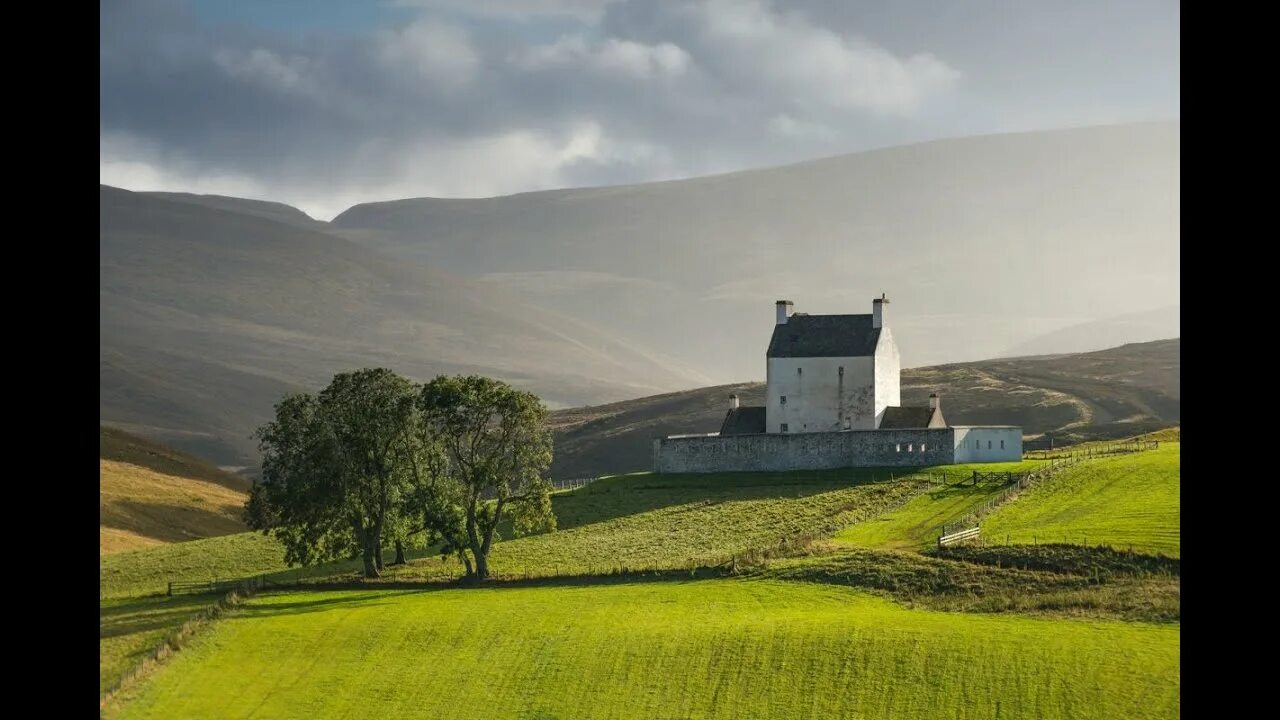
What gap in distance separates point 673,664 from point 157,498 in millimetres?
68271

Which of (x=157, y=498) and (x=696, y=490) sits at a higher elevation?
(x=696, y=490)

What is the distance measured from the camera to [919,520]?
186 ft

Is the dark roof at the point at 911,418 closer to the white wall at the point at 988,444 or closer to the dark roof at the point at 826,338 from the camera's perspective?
the white wall at the point at 988,444

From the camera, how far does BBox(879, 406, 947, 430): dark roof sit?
249 feet

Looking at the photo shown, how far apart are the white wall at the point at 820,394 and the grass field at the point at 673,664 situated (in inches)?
1318

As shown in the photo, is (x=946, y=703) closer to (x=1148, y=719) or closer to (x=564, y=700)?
(x=1148, y=719)

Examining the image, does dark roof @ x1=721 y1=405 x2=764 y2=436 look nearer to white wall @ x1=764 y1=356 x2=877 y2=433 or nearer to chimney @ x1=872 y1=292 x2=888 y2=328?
white wall @ x1=764 y1=356 x2=877 y2=433

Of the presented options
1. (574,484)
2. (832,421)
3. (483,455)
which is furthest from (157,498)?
(483,455)

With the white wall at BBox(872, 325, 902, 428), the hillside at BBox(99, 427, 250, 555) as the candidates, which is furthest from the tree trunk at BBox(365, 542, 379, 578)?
the white wall at BBox(872, 325, 902, 428)

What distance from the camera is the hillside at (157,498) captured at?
84.1 m

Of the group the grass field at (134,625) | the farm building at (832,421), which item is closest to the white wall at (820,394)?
the farm building at (832,421)

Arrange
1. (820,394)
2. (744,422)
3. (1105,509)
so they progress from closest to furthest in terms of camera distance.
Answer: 1. (1105,509)
2. (820,394)
3. (744,422)

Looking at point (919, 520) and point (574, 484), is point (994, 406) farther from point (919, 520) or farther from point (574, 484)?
point (919, 520)
